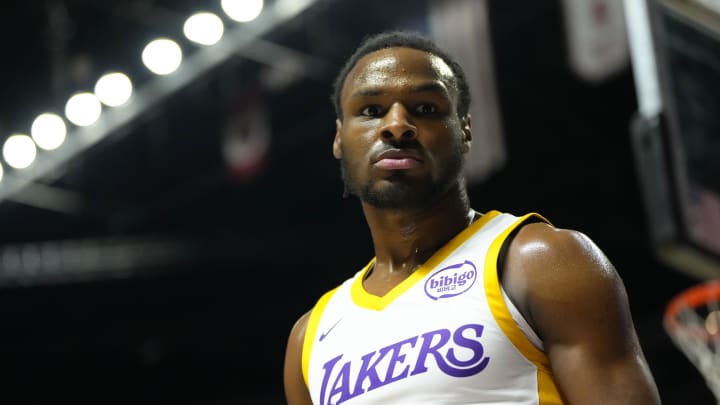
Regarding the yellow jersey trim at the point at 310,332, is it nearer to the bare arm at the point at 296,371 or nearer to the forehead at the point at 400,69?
the bare arm at the point at 296,371

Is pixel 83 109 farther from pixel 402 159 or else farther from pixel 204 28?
pixel 402 159

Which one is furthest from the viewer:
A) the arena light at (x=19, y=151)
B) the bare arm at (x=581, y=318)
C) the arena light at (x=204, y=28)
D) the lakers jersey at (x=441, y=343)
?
the arena light at (x=19, y=151)

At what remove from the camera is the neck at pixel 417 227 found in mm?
2320

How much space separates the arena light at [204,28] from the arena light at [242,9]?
0.18 metres

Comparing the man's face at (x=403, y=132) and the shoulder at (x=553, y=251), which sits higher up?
the man's face at (x=403, y=132)

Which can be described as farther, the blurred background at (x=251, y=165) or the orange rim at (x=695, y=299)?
the orange rim at (x=695, y=299)

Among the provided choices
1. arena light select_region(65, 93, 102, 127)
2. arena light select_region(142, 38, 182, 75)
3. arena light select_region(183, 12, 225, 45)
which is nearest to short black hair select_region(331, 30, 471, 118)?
arena light select_region(183, 12, 225, 45)

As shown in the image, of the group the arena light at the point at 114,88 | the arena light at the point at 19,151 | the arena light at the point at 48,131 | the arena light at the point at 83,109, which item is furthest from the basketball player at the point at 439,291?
the arena light at the point at 19,151

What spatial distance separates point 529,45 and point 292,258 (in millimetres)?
4248

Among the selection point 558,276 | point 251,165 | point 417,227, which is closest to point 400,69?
point 417,227

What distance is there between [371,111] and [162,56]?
654cm

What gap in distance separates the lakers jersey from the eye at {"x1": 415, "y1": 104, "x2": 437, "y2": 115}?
0.28 meters

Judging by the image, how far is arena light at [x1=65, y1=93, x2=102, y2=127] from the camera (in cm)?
875

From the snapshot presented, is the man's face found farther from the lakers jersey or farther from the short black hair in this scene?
the lakers jersey
